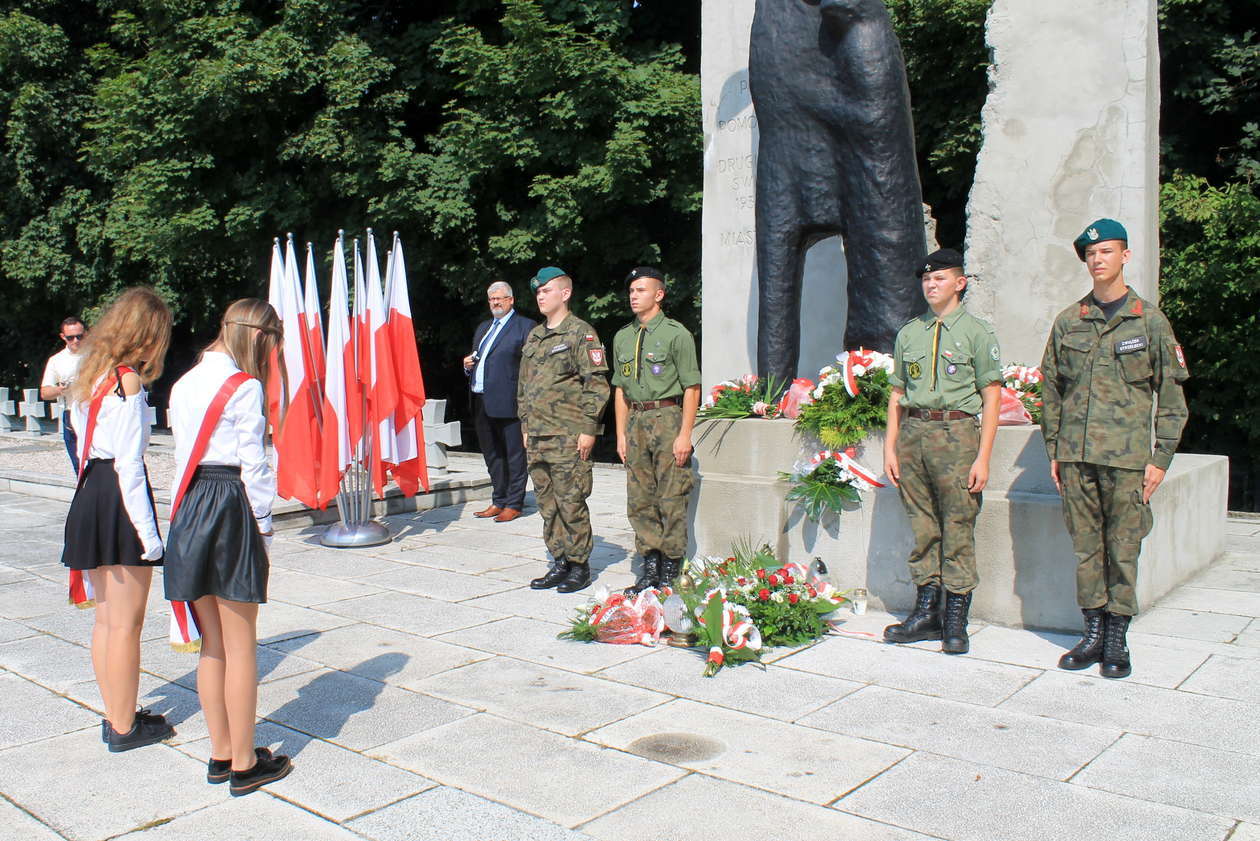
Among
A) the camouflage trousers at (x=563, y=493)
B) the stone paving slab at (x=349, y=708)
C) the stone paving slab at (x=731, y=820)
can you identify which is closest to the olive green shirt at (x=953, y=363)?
the camouflage trousers at (x=563, y=493)

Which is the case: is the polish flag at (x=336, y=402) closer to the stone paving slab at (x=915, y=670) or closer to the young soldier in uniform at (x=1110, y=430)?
the stone paving slab at (x=915, y=670)

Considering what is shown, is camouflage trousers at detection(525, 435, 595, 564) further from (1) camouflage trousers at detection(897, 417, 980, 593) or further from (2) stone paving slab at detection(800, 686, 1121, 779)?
(2) stone paving slab at detection(800, 686, 1121, 779)

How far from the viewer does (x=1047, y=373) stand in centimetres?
455

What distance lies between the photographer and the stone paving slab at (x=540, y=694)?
3840mm

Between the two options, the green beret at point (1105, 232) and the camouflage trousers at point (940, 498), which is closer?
the green beret at point (1105, 232)

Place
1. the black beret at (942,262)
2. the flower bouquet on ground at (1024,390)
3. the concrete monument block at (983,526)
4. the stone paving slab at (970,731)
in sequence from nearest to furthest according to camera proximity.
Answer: the stone paving slab at (970,731) < the black beret at (942,262) < the concrete monument block at (983,526) < the flower bouquet on ground at (1024,390)

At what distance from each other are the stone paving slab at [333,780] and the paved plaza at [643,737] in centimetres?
1

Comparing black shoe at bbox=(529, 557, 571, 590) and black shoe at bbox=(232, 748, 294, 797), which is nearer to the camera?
black shoe at bbox=(232, 748, 294, 797)

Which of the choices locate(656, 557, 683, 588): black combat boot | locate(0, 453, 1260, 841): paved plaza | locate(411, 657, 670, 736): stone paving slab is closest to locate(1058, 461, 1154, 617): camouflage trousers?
locate(0, 453, 1260, 841): paved plaza

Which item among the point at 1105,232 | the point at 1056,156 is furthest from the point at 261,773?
the point at 1056,156

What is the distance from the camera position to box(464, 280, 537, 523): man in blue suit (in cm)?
854

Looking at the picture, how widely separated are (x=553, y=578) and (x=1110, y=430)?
3117 millimetres

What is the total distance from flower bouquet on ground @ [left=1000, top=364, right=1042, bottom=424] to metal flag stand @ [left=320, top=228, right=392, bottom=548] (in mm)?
4536

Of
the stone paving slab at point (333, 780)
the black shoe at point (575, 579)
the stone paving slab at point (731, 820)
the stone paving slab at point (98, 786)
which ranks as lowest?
the stone paving slab at point (98, 786)
